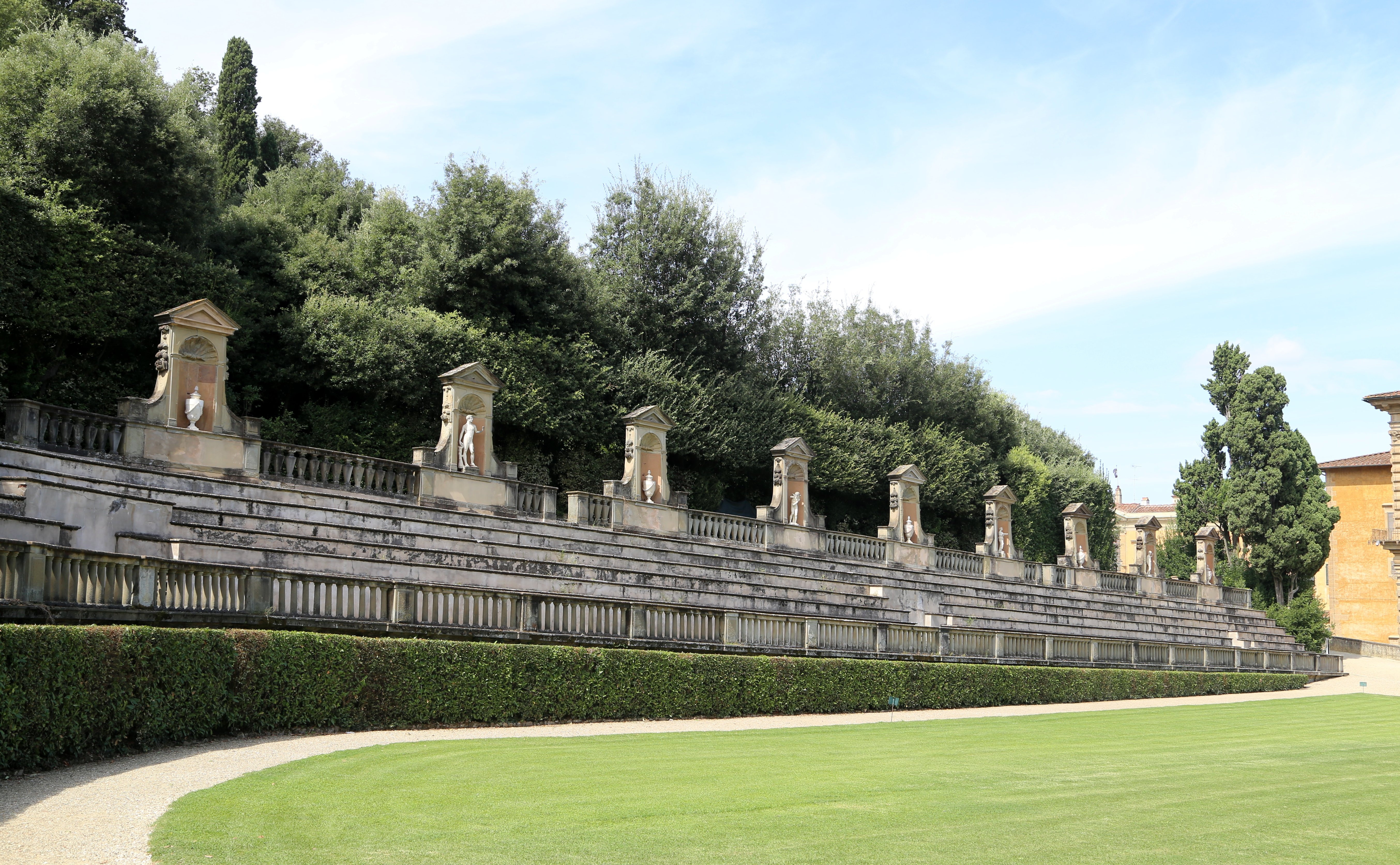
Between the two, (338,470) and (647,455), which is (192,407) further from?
(647,455)

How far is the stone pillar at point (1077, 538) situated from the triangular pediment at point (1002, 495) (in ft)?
16.1

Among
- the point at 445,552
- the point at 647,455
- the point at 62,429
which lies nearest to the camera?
the point at 62,429

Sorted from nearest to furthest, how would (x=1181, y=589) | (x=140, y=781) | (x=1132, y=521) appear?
(x=140, y=781) → (x=1181, y=589) → (x=1132, y=521)

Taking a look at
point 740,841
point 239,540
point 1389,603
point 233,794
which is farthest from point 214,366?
point 1389,603

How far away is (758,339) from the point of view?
144 ft

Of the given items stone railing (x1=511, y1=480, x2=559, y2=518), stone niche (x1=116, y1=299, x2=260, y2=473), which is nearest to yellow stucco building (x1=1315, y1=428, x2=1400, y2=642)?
stone railing (x1=511, y1=480, x2=559, y2=518)

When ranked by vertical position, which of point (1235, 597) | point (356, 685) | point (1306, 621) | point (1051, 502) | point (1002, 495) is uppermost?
point (1051, 502)

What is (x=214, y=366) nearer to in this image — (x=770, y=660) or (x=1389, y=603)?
(x=770, y=660)

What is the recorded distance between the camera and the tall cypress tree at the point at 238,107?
4300 centimetres

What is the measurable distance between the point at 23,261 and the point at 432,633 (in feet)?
49.5

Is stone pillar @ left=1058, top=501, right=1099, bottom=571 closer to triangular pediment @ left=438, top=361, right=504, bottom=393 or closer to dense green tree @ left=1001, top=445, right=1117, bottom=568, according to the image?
dense green tree @ left=1001, top=445, right=1117, bottom=568

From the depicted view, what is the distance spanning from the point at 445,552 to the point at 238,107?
3108 cm

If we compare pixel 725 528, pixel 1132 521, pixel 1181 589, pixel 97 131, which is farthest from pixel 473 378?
pixel 1132 521

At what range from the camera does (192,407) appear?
2122 cm
